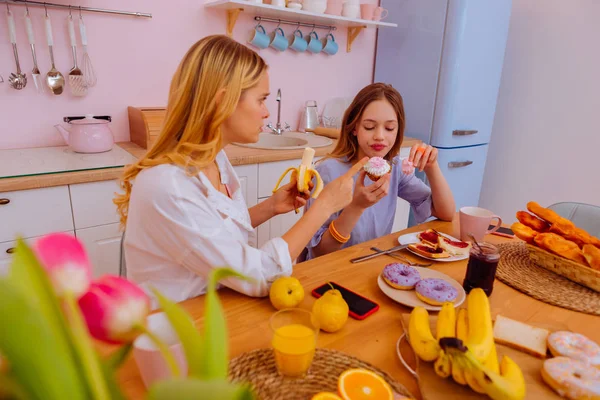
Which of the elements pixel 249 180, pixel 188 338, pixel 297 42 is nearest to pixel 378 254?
pixel 188 338

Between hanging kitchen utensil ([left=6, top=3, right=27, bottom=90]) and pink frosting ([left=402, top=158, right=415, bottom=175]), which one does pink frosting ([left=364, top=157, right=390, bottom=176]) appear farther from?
hanging kitchen utensil ([left=6, top=3, right=27, bottom=90])

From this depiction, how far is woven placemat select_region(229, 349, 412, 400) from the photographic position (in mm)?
691

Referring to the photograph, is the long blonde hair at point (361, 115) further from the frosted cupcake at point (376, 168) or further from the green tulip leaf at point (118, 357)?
the green tulip leaf at point (118, 357)

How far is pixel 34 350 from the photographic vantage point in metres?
0.22

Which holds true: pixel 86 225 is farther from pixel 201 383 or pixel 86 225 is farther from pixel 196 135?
pixel 201 383

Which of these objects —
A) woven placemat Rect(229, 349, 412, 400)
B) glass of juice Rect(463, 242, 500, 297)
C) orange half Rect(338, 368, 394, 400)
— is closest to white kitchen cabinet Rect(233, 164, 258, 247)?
glass of juice Rect(463, 242, 500, 297)

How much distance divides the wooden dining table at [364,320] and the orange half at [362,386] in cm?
9

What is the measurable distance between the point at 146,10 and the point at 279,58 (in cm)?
91

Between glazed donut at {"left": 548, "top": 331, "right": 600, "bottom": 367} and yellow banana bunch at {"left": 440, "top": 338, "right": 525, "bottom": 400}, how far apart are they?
0.17 metres

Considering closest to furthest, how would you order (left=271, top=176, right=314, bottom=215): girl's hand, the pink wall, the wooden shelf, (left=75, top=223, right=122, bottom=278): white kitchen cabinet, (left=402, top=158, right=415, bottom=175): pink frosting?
(left=271, top=176, right=314, bottom=215): girl's hand → (left=402, top=158, right=415, bottom=175): pink frosting → (left=75, top=223, right=122, bottom=278): white kitchen cabinet → the pink wall → the wooden shelf

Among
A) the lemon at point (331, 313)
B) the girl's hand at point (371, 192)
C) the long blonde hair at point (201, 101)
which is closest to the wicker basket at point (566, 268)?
the girl's hand at point (371, 192)

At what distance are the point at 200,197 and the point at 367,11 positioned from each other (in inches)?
94.5

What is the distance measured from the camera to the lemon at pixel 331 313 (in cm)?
82

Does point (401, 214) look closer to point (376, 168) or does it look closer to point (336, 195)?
point (376, 168)
